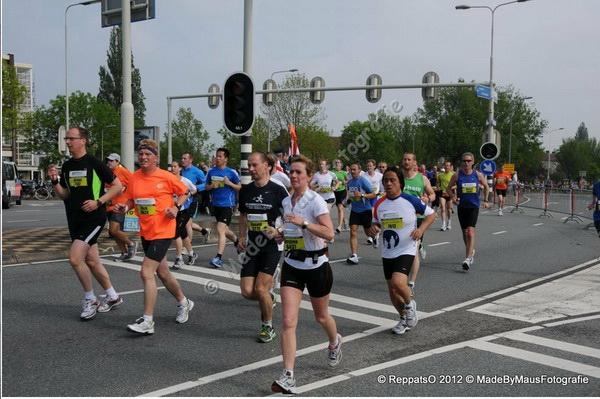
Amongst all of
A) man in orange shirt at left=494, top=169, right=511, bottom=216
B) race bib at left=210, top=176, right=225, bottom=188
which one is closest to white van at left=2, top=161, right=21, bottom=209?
race bib at left=210, top=176, right=225, bottom=188

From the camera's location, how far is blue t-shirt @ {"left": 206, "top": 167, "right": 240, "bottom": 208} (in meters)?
9.90

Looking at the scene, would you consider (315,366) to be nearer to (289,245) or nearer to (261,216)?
(289,245)

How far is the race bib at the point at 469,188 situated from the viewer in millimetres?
10422

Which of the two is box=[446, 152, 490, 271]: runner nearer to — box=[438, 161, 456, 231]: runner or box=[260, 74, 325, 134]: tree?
box=[438, 161, 456, 231]: runner

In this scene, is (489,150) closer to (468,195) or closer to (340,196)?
(340,196)

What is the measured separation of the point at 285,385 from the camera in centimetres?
434

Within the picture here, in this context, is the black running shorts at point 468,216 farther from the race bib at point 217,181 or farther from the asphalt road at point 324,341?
the race bib at point 217,181

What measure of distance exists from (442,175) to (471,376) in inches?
555

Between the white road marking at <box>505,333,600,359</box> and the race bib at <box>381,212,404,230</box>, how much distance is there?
1535 millimetres

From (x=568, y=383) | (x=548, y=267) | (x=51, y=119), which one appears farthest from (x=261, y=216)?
(x=51, y=119)

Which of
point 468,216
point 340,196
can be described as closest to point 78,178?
point 468,216

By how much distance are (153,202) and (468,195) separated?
612 centimetres

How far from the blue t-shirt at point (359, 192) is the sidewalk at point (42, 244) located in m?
3.96

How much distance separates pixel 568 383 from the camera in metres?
4.72
